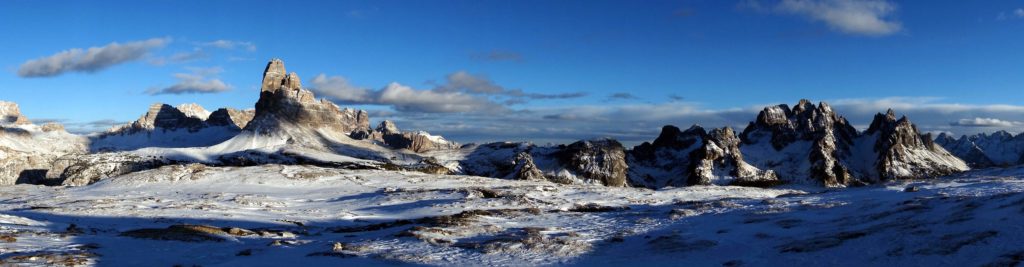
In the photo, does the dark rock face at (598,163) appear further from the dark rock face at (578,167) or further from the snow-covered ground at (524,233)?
the snow-covered ground at (524,233)

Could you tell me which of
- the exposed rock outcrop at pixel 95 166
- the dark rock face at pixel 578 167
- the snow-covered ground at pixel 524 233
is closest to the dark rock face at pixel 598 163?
the dark rock face at pixel 578 167

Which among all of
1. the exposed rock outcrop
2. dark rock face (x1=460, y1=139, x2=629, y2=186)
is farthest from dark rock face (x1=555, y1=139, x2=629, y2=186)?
the exposed rock outcrop

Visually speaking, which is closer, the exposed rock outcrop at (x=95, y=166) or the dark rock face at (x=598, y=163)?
the exposed rock outcrop at (x=95, y=166)

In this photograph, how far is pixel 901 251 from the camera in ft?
94.5

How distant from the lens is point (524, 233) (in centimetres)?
4144

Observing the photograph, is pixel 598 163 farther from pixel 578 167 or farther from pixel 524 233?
pixel 524 233

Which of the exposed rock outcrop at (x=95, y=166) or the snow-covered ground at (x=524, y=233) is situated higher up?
the exposed rock outcrop at (x=95, y=166)

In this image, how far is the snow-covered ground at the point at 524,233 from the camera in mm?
29453

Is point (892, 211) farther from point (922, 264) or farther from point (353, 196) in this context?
point (353, 196)

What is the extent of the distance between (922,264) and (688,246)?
11169 mm

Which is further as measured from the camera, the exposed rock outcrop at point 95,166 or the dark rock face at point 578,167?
the dark rock face at point 578,167

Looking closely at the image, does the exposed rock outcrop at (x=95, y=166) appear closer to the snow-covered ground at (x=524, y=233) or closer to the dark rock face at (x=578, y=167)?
the dark rock face at (x=578, y=167)

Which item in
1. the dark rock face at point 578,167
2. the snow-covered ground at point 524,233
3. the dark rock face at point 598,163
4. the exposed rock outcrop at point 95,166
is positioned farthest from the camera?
the dark rock face at point 598,163

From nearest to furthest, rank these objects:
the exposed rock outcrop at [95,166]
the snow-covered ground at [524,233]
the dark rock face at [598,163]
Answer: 1. the snow-covered ground at [524,233]
2. the exposed rock outcrop at [95,166]
3. the dark rock face at [598,163]
